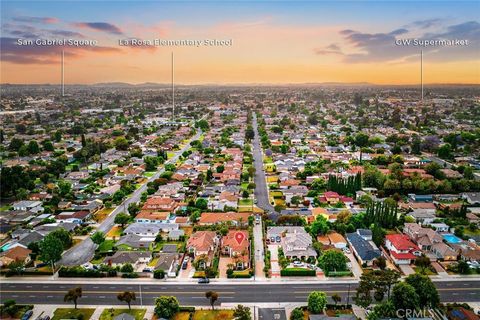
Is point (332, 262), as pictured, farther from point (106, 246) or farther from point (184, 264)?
point (106, 246)

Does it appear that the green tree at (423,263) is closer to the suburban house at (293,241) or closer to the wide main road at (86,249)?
the suburban house at (293,241)

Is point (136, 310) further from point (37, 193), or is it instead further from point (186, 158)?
point (186, 158)

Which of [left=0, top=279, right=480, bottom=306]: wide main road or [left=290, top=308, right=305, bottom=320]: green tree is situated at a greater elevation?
[left=290, top=308, right=305, bottom=320]: green tree

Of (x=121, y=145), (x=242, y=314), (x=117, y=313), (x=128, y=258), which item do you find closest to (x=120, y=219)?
(x=128, y=258)

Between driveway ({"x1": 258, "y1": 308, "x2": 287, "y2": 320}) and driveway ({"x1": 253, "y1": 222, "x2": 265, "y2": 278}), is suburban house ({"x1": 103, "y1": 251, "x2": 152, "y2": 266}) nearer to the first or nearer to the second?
driveway ({"x1": 253, "y1": 222, "x2": 265, "y2": 278})

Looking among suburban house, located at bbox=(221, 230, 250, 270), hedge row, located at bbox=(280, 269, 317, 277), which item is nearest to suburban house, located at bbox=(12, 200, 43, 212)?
suburban house, located at bbox=(221, 230, 250, 270)

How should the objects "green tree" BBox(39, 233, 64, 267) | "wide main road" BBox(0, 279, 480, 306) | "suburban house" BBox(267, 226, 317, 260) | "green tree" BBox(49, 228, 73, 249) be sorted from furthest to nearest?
"green tree" BBox(49, 228, 73, 249), "suburban house" BBox(267, 226, 317, 260), "green tree" BBox(39, 233, 64, 267), "wide main road" BBox(0, 279, 480, 306)

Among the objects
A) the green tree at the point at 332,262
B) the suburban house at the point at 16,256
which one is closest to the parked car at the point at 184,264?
the green tree at the point at 332,262
